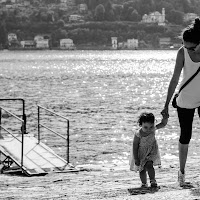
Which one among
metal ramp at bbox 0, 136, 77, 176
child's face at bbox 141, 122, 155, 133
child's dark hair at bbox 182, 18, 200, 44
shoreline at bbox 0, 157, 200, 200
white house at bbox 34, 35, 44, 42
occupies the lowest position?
white house at bbox 34, 35, 44, 42

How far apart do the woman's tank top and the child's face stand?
0.40m

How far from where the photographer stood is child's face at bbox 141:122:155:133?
6464 millimetres

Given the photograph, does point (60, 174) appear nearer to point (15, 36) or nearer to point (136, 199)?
point (136, 199)

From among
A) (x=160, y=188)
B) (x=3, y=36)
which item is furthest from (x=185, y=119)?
(x=3, y=36)

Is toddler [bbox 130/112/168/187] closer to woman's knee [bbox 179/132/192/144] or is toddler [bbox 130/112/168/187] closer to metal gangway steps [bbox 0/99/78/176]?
woman's knee [bbox 179/132/192/144]

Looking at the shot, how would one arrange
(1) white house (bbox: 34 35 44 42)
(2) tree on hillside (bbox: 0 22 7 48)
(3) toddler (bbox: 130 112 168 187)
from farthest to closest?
(2) tree on hillside (bbox: 0 22 7 48) → (1) white house (bbox: 34 35 44 42) → (3) toddler (bbox: 130 112 168 187)

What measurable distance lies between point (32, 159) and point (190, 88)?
515cm

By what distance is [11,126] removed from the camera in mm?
25953

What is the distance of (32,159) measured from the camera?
1080 centimetres

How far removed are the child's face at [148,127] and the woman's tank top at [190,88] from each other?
0.40 meters

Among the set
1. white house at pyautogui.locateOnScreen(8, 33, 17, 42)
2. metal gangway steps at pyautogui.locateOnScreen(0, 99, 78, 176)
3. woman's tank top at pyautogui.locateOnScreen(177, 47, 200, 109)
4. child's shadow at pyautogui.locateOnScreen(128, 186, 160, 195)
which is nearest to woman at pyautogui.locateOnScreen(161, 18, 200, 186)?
woman's tank top at pyautogui.locateOnScreen(177, 47, 200, 109)

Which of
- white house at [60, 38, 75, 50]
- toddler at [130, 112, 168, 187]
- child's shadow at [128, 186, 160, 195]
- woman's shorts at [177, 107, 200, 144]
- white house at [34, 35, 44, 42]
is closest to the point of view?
child's shadow at [128, 186, 160, 195]

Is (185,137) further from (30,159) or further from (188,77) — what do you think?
(30,159)

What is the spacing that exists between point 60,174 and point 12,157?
1.94m
